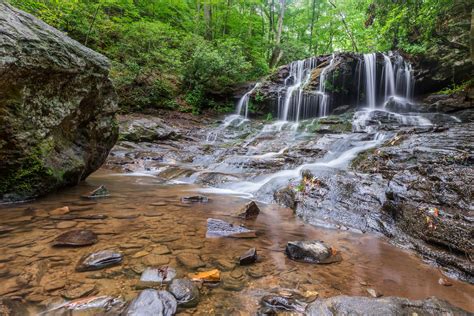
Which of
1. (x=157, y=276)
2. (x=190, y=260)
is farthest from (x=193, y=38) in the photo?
(x=157, y=276)

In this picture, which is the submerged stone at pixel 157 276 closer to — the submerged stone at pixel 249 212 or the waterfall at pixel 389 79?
the submerged stone at pixel 249 212

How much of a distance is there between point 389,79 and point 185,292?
14900mm

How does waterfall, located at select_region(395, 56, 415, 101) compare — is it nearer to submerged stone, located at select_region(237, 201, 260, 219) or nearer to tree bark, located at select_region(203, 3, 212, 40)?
submerged stone, located at select_region(237, 201, 260, 219)

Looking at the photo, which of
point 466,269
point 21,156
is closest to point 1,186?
point 21,156

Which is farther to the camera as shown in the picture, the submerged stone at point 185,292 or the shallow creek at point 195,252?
the shallow creek at point 195,252

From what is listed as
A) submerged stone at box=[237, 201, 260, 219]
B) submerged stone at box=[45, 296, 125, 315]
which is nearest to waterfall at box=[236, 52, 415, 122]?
submerged stone at box=[237, 201, 260, 219]

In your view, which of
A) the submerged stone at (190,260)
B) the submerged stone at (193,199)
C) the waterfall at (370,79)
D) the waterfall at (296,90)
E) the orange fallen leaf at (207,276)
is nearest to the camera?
the orange fallen leaf at (207,276)

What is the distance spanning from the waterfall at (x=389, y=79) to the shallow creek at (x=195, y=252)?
12.2m

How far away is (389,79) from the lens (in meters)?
13.6

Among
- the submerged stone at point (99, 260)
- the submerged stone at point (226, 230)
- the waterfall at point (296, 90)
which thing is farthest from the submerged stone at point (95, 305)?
the waterfall at point (296, 90)

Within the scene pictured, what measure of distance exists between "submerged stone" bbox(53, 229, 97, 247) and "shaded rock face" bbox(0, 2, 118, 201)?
1.77 meters

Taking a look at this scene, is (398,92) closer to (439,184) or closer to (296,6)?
(439,184)

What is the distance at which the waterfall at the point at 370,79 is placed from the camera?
1371cm

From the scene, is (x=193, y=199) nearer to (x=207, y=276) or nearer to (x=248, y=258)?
(x=248, y=258)
